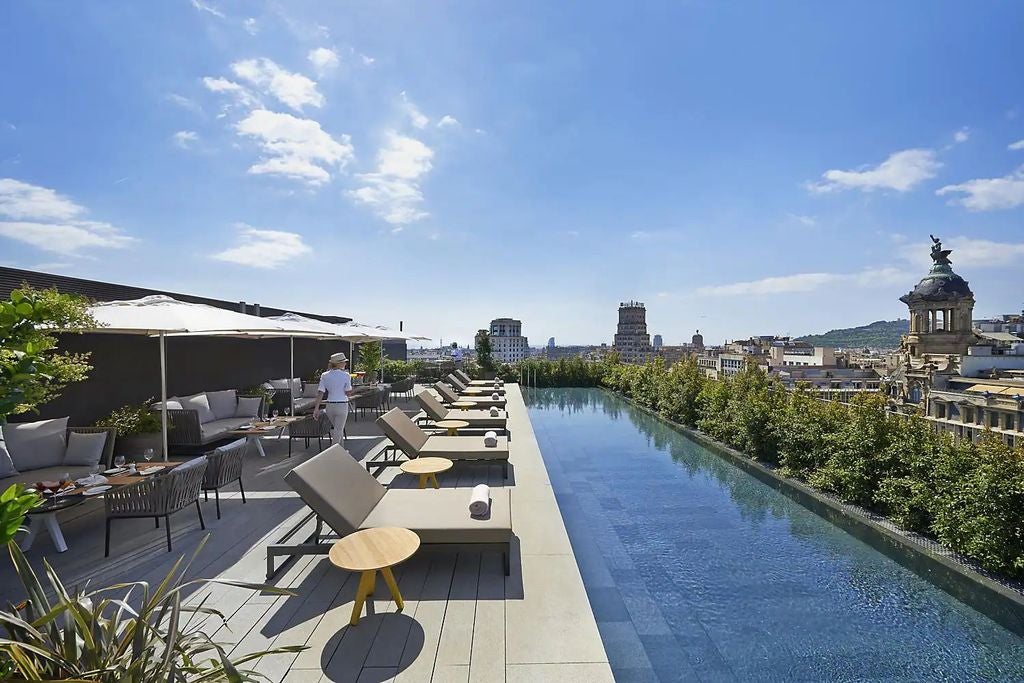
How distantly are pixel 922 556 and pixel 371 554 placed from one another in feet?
15.5

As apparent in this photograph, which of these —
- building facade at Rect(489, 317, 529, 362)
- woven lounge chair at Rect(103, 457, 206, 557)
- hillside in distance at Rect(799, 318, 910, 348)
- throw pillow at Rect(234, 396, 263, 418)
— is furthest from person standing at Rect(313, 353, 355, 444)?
hillside in distance at Rect(799, 318, 910, 348)

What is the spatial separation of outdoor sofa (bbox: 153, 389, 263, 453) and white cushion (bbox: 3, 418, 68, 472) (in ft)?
3.97

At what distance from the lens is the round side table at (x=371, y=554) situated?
2391mm

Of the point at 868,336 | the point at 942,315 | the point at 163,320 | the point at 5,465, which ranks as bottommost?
the point at 5,465

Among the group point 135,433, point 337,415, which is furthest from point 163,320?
point 337,415

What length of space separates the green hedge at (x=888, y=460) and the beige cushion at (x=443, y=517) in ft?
12.9

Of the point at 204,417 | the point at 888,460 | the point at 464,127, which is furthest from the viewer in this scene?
the point at 464,127

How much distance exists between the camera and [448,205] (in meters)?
12.6

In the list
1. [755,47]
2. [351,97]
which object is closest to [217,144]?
[351,97]

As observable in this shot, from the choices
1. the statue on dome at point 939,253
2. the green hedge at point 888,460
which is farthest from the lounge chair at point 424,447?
the statue on dome at point 939,253

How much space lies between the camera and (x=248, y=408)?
785 cm

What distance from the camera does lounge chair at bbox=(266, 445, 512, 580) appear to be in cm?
303

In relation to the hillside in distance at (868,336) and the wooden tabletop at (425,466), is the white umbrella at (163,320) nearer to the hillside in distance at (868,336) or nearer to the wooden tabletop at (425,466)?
the wooden tabletop at (425,466)

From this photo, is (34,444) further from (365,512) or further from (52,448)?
(365,512)
